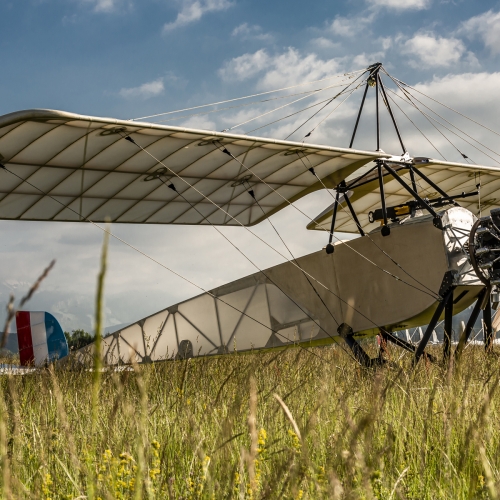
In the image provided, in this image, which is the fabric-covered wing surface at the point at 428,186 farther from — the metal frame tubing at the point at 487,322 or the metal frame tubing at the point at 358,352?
the metal frame tubing at the point at 358,352

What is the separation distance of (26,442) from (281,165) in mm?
6141

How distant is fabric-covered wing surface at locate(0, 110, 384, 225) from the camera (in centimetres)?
661

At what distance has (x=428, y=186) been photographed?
10.2 meters

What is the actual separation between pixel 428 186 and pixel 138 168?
5.20 meters

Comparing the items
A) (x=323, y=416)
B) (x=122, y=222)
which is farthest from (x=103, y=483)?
(x=122, y=222)

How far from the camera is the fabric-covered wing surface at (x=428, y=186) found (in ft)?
29.2

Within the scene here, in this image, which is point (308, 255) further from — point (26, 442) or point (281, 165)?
point (26, 442)

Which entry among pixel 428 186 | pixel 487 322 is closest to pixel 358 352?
pixel 487 322

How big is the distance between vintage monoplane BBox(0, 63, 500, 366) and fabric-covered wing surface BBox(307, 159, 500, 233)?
44 millimetres

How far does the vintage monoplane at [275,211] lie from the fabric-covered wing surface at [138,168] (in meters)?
0.02

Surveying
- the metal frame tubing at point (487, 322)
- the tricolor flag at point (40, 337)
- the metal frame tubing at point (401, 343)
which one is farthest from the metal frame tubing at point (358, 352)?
the tricolor flag at point (40, 337)

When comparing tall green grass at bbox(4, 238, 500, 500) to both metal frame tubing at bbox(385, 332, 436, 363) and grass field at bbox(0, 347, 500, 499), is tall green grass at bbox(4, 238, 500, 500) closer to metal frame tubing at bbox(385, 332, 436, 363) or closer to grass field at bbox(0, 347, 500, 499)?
grass field at bbox(0, 347, 500, 499)

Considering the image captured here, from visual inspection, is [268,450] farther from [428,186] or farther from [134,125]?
[428,186]

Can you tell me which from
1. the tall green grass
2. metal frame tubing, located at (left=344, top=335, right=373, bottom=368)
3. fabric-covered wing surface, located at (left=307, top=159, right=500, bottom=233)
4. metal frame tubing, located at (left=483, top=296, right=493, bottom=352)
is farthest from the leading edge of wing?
the tall green grass
